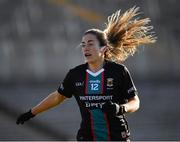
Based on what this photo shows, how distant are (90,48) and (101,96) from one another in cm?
37

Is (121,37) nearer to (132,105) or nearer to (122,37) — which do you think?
(122,37)

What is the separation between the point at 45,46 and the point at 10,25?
31.6 inches

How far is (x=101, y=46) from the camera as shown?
5258 mm

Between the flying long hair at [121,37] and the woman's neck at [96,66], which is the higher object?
the flying long hair at [121,37]

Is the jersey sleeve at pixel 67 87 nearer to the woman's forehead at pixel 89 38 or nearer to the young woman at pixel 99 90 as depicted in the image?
the young woman at pixel 99 90

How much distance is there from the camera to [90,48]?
512 cm

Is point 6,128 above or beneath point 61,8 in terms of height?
beneath

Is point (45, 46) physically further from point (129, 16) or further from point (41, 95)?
point (129, 16)

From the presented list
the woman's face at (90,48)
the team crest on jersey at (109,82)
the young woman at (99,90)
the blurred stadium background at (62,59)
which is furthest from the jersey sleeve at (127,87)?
the blurred stadium background at (62,59)

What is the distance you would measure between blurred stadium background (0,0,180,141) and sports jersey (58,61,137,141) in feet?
24.5

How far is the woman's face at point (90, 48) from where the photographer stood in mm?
5105

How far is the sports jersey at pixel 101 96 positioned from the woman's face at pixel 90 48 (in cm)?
13

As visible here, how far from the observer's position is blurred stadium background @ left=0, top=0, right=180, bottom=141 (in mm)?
12891

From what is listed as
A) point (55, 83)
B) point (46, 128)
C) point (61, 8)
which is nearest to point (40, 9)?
point (61, 8)
